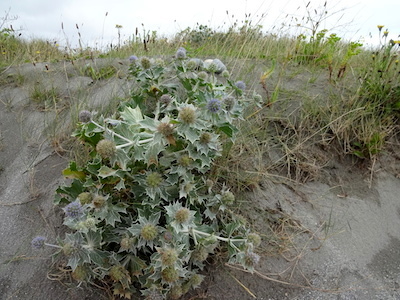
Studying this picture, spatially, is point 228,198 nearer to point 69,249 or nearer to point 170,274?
point 170,274

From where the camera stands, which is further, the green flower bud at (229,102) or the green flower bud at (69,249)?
the green flower bud at (229,102)

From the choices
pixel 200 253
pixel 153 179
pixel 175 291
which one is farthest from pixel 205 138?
pixel 175 291

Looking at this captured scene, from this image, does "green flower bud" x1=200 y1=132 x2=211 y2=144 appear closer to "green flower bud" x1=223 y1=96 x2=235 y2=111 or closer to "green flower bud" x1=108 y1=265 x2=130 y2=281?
"green flower bud" x1=223 y1=96 x2=235 y2=111

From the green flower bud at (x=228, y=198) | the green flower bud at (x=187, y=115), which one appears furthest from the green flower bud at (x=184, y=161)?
the green flower bud at (x=228, y=198)

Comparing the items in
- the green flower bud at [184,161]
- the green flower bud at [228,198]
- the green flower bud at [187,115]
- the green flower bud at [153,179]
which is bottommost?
the green flower bud at [228,198]

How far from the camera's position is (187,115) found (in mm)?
1920

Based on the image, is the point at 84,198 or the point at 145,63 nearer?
the point at 84,198

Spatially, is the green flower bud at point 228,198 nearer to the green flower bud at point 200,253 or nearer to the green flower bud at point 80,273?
the green flower bud at point 200,253

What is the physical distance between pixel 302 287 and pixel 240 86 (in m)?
1.69

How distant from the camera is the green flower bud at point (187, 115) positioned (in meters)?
1.92

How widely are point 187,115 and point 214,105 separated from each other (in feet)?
0.73

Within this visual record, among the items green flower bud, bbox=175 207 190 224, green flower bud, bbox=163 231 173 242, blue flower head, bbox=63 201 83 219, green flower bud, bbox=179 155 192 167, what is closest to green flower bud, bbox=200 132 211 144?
green flower bud, bbox=179 155 192 167

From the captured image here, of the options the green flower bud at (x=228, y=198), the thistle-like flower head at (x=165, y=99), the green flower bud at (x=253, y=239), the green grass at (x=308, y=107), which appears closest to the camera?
the green flower bud at (x=253, y=239)

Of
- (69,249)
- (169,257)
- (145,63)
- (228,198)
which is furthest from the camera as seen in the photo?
(145,63)
